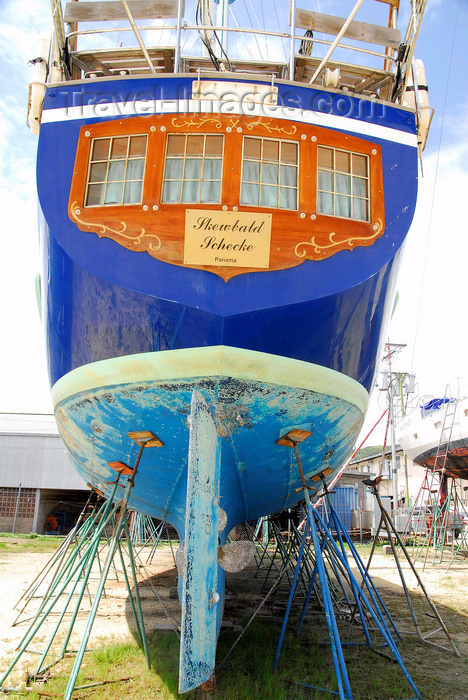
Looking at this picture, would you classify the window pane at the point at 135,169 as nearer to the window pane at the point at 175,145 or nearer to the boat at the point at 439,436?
the window pane at the point at 175,145

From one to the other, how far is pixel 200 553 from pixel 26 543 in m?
15.6

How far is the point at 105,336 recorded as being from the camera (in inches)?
166

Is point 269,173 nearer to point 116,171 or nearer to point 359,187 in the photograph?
point 359,187

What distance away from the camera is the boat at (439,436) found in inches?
678

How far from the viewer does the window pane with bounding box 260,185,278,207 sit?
4.42 metres

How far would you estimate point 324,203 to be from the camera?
457 cm

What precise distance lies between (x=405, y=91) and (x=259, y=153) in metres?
2.11

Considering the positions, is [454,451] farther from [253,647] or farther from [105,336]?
[105,336]

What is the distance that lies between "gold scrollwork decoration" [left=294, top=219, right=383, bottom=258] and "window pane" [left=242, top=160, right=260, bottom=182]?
2.48 ft

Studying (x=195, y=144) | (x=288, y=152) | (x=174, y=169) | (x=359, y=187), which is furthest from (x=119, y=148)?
(x=359, y=187)

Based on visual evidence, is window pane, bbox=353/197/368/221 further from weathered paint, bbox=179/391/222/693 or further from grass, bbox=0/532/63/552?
grass, bbox=0/532/63/552

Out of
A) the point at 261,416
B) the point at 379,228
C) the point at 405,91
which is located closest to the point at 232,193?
the point at 379,228

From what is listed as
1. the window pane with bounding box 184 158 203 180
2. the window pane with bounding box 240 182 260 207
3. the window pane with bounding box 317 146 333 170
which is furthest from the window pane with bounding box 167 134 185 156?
the window pane with bounding box 317 146 333 170

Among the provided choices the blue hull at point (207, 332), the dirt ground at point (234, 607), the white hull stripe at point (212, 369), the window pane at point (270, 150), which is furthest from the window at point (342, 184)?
the dirt ground at point (234, 607)
